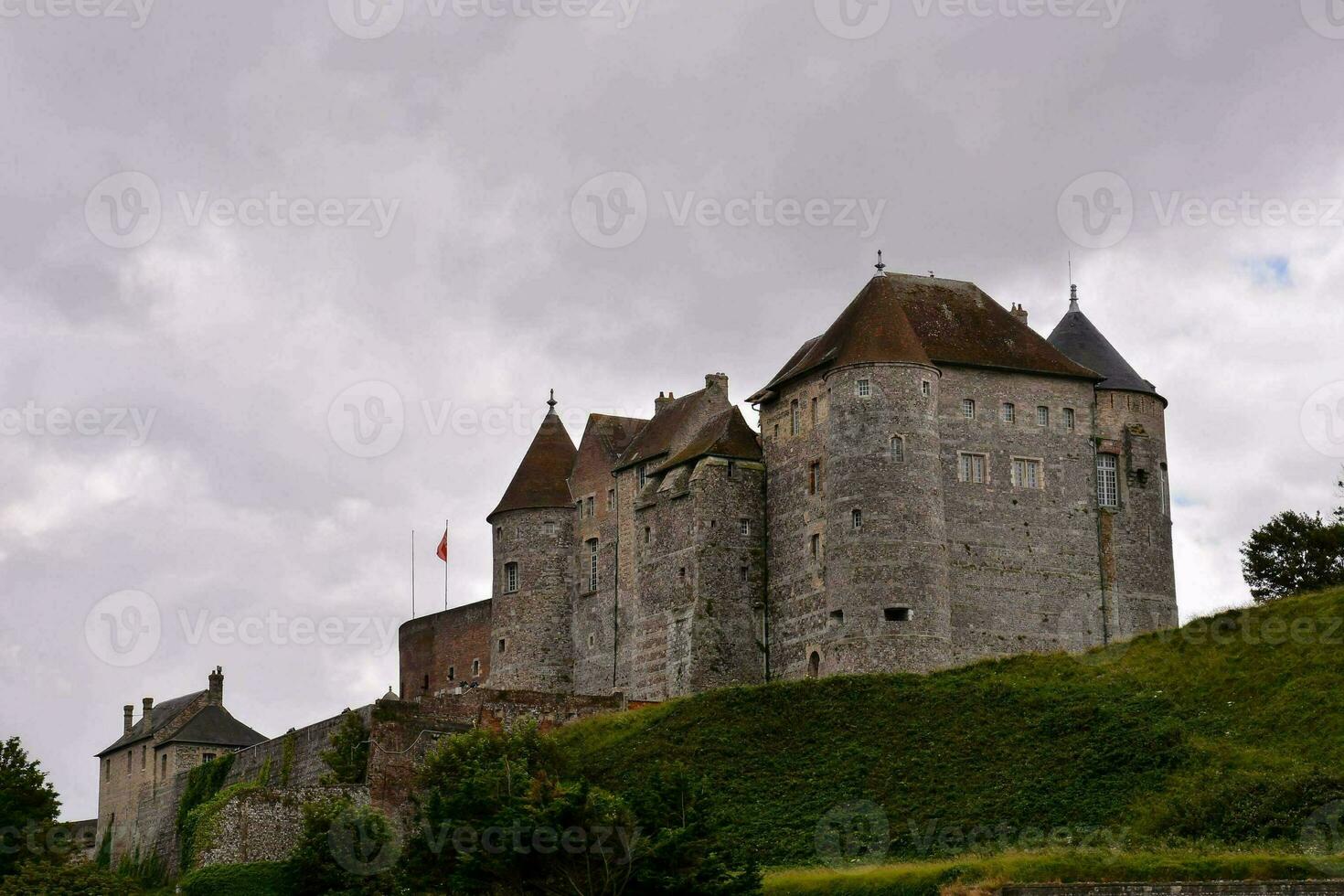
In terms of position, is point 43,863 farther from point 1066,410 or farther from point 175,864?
point 1066,410

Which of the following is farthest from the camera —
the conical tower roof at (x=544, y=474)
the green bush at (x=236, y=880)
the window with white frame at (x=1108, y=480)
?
the conical tower roof at (x=544, y=474)

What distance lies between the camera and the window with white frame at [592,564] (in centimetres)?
7856

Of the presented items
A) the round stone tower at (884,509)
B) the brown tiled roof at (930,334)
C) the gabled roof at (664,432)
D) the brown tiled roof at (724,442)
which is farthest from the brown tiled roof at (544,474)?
the round stone tower at (884,509)

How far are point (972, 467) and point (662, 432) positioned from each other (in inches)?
524

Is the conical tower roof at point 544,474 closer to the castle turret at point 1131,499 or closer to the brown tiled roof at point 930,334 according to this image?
the brown tiled roof at point 930,334

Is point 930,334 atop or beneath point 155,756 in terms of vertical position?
atop

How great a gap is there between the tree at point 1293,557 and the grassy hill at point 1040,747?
37.9 feet

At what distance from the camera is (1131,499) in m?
71.0

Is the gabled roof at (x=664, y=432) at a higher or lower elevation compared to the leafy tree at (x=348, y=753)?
higher

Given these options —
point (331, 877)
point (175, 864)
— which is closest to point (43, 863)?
point (331, 877)

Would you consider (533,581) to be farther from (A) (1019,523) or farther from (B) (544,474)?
(A) (1019,523)

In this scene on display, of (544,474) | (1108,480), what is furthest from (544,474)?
(1108,480)

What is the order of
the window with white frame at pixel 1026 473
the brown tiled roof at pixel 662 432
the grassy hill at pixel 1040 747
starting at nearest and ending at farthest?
the grassy hill at pixel 1040 747 → the window with white frame at pixel 1026 473 → the brown tiled roof at pixel 662 432

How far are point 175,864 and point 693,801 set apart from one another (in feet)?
92.1
